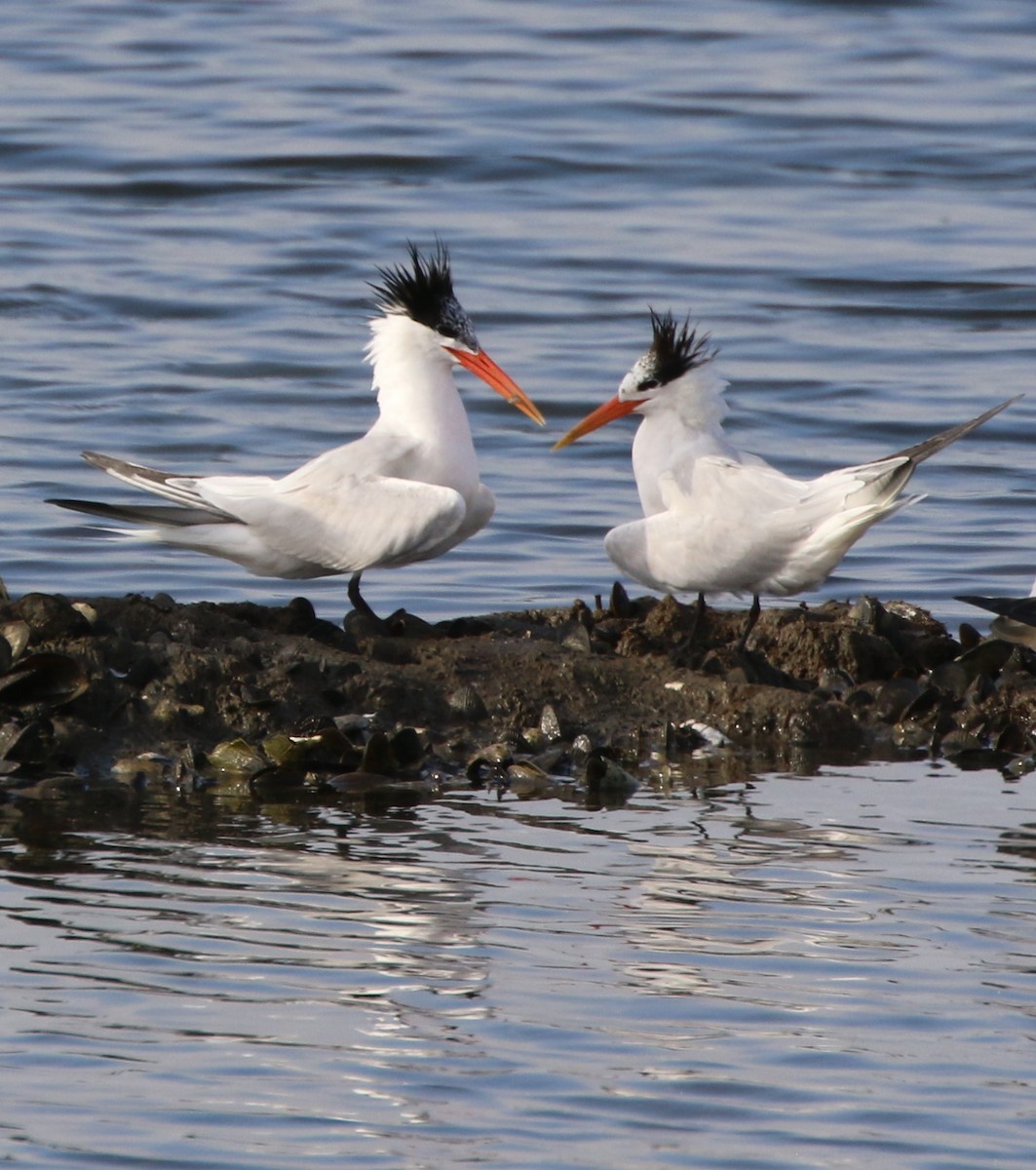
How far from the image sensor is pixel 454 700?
736 cm

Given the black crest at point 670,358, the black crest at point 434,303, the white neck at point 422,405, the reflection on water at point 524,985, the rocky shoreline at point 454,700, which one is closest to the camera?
the reflection on water at point 524,985

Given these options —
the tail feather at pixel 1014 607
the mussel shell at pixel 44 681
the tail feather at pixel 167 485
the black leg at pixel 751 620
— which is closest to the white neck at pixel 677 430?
the black leg at pixel 751 620

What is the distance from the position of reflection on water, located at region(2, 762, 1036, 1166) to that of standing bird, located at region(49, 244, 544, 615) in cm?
155

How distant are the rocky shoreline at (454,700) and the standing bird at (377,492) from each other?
0.91ft

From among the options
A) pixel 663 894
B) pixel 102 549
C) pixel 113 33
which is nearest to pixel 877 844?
pixel 663 894

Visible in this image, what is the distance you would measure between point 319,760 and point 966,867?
200cm

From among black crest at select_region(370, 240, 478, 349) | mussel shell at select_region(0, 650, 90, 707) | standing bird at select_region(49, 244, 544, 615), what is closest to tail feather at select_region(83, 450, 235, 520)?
standing bird at select_region(49, 244, 544, 615)

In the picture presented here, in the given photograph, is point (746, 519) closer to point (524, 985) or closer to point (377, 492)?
point (377, 492)

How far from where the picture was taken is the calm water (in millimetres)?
4570

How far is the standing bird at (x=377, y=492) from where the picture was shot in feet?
26.2

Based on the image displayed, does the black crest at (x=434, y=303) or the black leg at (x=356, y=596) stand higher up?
the black crest at (x=434, y=303)

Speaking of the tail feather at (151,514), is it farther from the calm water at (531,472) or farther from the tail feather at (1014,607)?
the tail feather at (1014,607)

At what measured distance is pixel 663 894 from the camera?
577 centimetres

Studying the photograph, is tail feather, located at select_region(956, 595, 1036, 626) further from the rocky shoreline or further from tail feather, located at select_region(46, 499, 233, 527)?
tail feather, located at select_region(46, 499, 233, 527)
